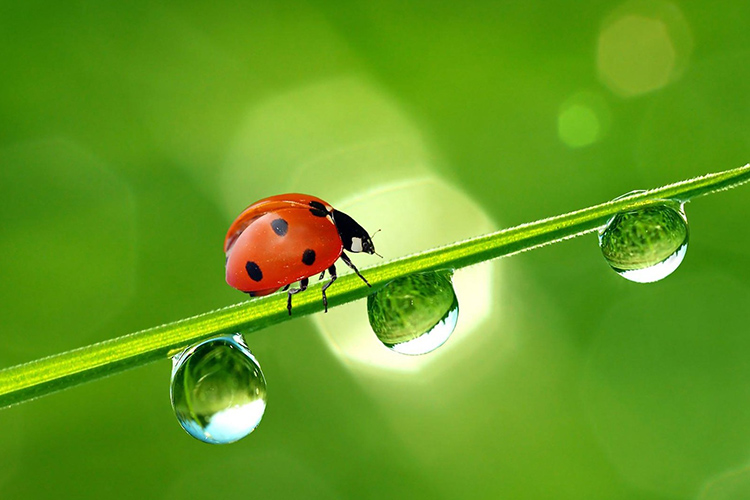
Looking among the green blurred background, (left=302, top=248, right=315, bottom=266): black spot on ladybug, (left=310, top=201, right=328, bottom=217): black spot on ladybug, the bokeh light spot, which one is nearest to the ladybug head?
(left=310, top=201, right=328, bottom=217): black spot on ladybug

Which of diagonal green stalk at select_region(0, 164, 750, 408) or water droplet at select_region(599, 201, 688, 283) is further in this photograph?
water droplet at select_region(599, 201, 688, 283)

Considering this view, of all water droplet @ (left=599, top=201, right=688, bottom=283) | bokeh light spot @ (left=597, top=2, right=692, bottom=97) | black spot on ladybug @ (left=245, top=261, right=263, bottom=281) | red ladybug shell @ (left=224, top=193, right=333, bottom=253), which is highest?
bokeh light spot @ (left=597, top=2, right=692, bottom=97)

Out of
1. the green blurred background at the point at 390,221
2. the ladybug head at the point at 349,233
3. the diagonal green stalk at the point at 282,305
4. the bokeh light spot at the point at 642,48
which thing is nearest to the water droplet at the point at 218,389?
the diagonal green stalk at the point at 282,305

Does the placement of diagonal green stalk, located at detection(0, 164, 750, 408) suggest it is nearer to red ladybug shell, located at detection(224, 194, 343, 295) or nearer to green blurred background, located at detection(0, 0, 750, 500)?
red ladybug shell, located at detection(224, 194, 343, 295)

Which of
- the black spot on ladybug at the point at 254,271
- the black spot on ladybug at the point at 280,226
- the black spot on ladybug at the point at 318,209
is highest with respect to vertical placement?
the black spot on ladybug at the point at 318,209

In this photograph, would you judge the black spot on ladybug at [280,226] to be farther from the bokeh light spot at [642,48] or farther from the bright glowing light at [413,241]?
the bokeh light spot at [642,48]

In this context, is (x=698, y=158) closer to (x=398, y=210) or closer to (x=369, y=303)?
(x=398, y=210)

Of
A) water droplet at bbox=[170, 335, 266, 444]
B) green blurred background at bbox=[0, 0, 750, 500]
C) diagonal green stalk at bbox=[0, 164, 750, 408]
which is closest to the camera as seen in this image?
diagonal green stalk at bbox=[0, 164, 750, 408]
